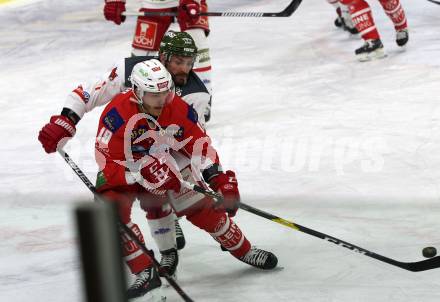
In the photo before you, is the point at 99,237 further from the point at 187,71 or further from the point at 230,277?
the point at 187,71

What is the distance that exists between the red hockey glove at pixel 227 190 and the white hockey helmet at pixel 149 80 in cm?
41

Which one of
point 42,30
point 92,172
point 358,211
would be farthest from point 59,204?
point 42,30

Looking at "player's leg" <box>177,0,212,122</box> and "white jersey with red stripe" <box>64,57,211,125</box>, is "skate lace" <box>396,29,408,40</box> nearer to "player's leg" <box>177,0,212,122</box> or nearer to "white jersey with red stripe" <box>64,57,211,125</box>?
"player's leg" <box>177,0,212,122</box>

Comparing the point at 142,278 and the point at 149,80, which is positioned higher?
the point at 149,80

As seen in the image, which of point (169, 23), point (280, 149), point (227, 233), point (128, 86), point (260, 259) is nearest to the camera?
point (227, 233)

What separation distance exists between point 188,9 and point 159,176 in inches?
94.2

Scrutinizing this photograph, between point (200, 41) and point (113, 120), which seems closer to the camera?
point (113, 120)

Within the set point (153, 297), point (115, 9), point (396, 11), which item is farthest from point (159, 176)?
point (396, 11)

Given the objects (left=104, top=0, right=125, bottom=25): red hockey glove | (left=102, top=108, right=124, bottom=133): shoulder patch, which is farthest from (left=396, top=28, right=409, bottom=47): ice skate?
(left=102, top=108, right=124, bottom=133): shoulder patch

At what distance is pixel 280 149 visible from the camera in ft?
17.8

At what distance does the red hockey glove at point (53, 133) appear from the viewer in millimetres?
3768

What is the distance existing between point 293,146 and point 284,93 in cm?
118

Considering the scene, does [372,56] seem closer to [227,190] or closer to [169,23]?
[169,23]

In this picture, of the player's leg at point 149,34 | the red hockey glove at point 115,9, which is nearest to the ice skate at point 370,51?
the player's leg at point 149,34
